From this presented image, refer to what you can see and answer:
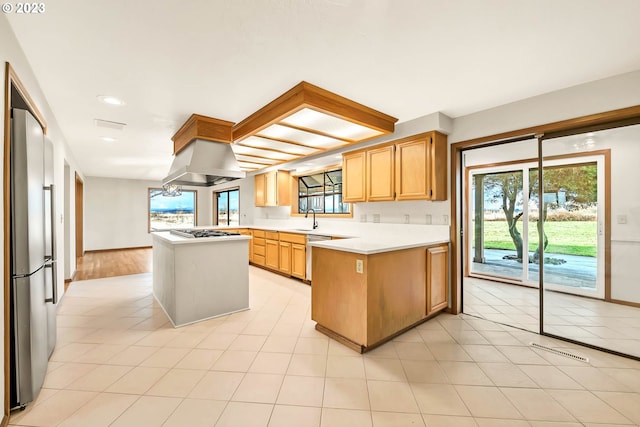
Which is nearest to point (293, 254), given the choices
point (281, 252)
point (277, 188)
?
point (281, 252)

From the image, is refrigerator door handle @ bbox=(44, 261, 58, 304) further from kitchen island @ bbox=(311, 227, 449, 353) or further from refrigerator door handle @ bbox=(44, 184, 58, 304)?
kitchen island @ bbox=(311, 227, 449, 353)

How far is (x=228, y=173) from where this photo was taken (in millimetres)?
3447

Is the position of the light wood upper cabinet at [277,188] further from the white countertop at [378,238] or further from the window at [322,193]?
the white countertop at [378,238]

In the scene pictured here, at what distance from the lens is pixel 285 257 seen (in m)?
4.95

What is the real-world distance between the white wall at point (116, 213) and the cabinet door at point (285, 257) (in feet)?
20.7

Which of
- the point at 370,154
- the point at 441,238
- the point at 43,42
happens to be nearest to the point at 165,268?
the point at 43,42

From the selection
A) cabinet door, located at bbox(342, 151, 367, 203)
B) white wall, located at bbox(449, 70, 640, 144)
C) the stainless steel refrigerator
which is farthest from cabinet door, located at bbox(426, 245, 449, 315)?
the stainless steel refrigerator

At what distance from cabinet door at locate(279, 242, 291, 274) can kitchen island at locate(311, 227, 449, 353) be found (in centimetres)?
211

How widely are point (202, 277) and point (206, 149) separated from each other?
5.18 feet

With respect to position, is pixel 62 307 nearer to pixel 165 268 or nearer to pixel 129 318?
pixel 129 318

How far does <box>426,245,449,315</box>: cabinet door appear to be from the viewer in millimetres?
2918

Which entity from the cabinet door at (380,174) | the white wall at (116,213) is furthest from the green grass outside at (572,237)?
the white wall at (116,213)

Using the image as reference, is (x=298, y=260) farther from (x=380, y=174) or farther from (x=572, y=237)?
(x=572, y=237)

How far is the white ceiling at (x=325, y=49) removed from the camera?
1543 mm
